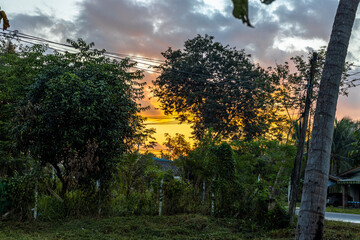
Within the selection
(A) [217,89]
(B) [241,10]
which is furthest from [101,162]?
(A) [217,89]

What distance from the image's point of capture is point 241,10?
1667 mm

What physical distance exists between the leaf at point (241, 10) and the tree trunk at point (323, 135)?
295cm

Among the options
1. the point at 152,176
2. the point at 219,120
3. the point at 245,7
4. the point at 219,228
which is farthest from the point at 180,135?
the point at 245,7

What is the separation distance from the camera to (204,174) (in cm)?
1742

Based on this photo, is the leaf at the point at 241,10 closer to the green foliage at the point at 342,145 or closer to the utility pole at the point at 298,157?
the utility pole at the point at 298,157

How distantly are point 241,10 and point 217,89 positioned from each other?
3090 cm

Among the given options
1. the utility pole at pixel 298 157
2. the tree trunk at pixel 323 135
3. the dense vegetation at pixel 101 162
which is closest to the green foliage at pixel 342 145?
the dense vegetation at pixel 101 162

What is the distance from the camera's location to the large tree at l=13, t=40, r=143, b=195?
12.2 metres

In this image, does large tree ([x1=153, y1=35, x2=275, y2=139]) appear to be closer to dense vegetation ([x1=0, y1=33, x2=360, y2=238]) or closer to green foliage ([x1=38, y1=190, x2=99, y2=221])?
dense vegetation ([x1=0, y1=33, x2=360, y2=238])

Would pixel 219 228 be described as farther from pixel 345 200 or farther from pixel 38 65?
pixel 345 200

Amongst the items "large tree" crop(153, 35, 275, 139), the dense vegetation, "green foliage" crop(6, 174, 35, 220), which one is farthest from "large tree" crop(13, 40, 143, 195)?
"large tree" crop(153, 35, 275, 139)

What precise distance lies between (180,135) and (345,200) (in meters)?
16.1

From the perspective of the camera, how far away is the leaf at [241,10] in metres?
1.65

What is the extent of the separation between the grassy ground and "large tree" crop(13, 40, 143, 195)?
6.78 ft
